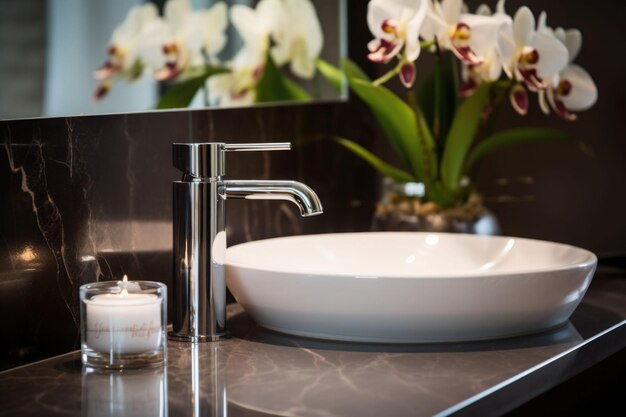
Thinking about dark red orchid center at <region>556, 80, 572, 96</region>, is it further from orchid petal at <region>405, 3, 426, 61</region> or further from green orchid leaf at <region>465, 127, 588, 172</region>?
orchid petal at <region>405, 3, 426, 61</region>

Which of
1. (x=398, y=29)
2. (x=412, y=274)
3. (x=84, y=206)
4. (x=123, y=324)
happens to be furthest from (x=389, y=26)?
(x=123, y=324)

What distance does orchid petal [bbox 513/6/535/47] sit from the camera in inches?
60.8

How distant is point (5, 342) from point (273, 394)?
34cm

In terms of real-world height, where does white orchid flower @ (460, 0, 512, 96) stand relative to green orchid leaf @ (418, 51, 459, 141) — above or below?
above

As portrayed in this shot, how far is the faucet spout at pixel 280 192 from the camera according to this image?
4.05 feet

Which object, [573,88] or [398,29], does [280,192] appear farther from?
[573,88]

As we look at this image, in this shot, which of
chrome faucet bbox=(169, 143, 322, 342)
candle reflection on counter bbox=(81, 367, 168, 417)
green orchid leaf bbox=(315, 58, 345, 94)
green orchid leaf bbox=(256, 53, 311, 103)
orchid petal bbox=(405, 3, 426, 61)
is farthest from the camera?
green orchid leaf bbox=(315, 58, 345, 94)

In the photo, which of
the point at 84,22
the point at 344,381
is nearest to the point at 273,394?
the point at 344,381

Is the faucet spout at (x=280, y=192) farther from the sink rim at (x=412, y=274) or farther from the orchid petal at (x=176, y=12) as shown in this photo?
the orchid petal at (x=176, y=12)

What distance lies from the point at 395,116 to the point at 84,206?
0.65 meters

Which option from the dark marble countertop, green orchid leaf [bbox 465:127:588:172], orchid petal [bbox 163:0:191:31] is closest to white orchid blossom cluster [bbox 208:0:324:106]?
orchid petal [bbox 163:0:191:31]

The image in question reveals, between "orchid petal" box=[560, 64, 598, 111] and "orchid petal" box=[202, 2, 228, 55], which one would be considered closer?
"orchid petal" box=[202, 2, 228, 55]

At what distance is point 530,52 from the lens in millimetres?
1554

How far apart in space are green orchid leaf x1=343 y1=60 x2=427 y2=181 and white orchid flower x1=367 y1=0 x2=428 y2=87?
4.2 inches
